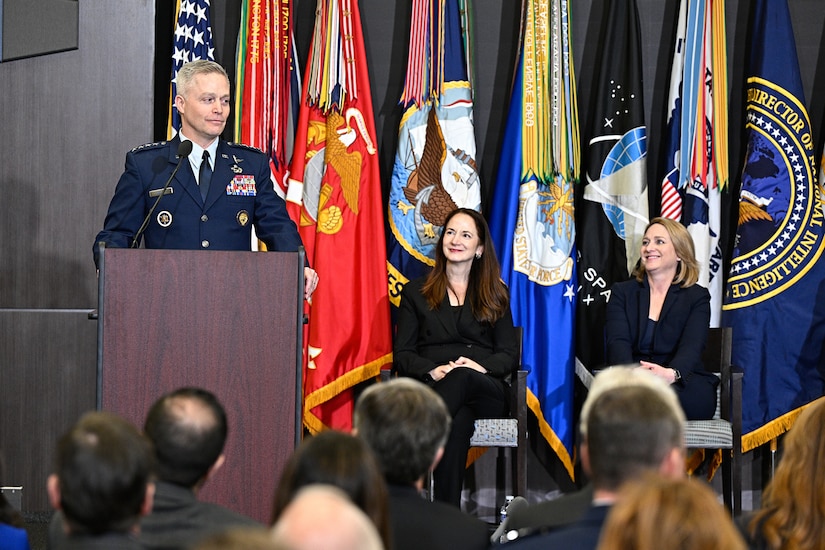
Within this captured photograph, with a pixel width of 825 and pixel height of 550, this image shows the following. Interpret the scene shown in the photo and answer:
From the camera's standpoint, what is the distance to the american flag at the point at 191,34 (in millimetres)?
5156

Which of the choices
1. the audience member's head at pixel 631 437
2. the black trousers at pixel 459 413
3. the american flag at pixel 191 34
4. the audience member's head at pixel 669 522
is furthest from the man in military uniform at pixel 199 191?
the audience member's head at pixel 669 522

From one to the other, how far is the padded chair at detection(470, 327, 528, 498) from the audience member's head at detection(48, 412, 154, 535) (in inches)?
118

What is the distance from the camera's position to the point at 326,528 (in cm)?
124

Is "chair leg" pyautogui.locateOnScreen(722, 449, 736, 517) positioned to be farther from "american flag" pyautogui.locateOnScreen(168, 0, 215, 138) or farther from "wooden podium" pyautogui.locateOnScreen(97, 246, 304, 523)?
"american flag" pyautogui.locateOnScreen(168, 0, 215, 138)

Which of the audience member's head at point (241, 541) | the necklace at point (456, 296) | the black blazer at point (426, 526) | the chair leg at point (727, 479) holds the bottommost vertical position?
the chair leg at point (727, 479)

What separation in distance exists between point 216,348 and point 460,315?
2.04 m

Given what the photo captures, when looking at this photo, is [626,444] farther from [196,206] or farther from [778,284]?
[778,284]

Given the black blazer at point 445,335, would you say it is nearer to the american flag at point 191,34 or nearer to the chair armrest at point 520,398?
the chair armrest at point 520,398

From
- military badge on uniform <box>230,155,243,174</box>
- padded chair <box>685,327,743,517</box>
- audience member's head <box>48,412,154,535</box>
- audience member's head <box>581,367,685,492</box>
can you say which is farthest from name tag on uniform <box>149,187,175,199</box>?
padded chair <box>685,327,743,517</box>

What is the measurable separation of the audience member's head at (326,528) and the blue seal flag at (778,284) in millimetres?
4164

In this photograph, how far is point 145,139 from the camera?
15.7ft

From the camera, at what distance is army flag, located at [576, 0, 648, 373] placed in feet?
17.1

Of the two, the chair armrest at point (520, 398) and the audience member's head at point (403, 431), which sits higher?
the audience member's head at point (403, 431)

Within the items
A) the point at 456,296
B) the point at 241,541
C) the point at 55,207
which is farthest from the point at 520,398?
the point at 241,541
